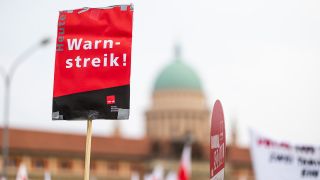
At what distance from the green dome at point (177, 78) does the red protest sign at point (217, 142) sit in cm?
10332

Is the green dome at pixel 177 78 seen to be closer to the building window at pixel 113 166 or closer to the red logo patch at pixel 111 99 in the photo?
the building window at pixel 113 166

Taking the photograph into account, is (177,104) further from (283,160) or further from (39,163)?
(283,160)

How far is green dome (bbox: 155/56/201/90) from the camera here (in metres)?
110

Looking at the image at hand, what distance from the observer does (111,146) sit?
74.9m

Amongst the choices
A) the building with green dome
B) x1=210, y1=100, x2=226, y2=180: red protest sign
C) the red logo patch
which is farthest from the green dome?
x1=210, y1=100, x2=226, y2=180: red protest sign

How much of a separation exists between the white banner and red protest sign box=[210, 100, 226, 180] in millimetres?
3022

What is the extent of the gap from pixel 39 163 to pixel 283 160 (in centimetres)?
6098

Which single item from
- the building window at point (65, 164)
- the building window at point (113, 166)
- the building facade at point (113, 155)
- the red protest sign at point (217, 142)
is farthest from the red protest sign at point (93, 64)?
the building window at point (113, 166)

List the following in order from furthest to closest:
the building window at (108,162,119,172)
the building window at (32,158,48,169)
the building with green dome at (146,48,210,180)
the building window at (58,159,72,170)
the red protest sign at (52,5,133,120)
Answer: the building with green dome at (146,48,210,180) → the building window at (108,162,119,172) → the building window at (58,159,72,170) → the building window at (32,158,48,169) → the red protest sign at (52,5,133,120)

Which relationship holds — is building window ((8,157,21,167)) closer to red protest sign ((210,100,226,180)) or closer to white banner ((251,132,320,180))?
white banner ((251,132,320,180))

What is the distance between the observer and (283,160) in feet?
30.3

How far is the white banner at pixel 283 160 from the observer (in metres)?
9.01

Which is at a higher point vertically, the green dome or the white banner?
the green dome

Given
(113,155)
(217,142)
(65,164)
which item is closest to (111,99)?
(217,142)
